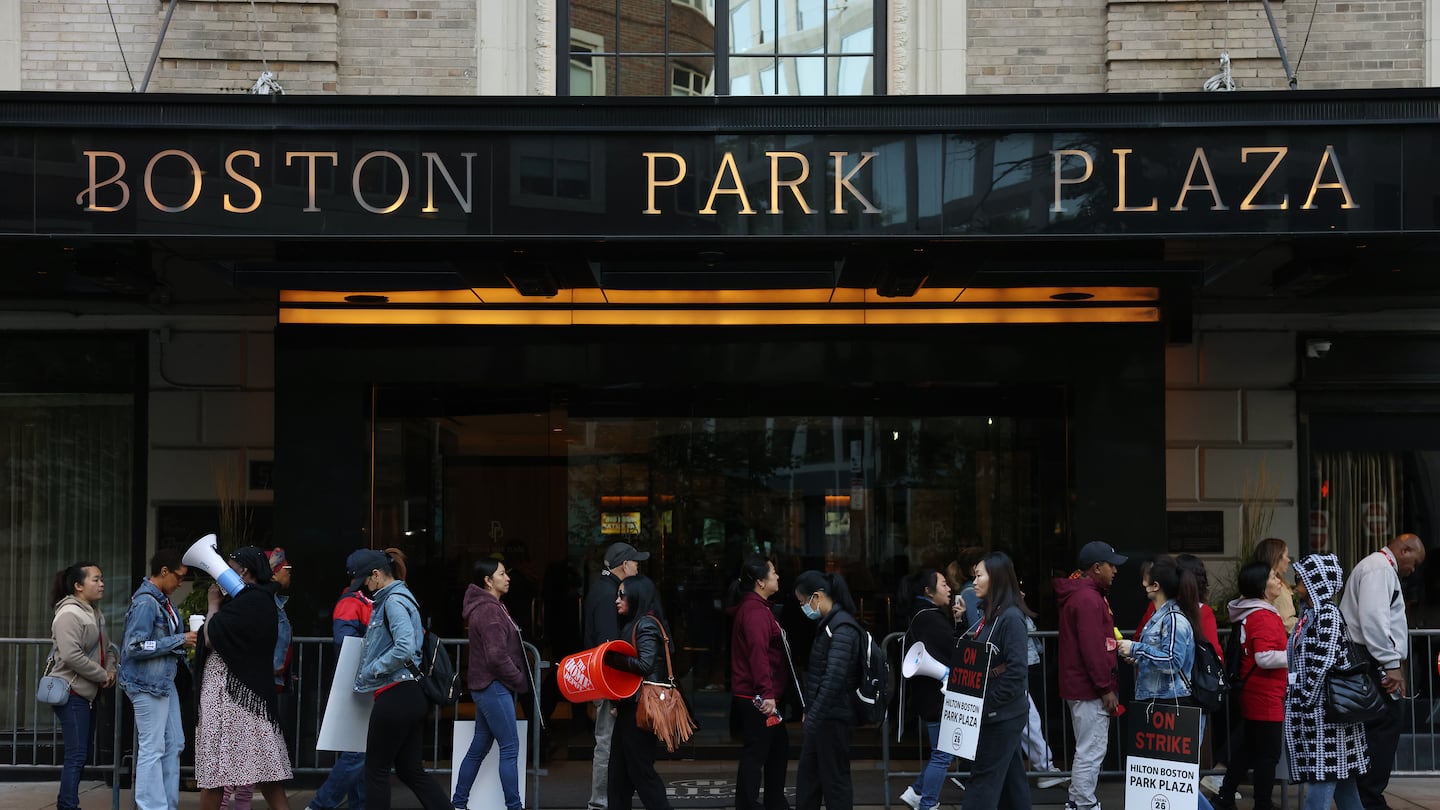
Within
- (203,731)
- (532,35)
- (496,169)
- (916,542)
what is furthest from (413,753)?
(532,35)

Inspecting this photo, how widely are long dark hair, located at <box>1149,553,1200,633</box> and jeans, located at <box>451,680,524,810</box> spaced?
4377mm

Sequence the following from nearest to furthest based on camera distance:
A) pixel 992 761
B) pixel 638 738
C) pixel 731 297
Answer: pixel 992 761, pixel 638 738, pixel 731 297

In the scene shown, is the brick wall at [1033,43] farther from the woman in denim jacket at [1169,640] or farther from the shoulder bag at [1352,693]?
the shoulder bag at [1352,693]

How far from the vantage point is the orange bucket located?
860 centimetres

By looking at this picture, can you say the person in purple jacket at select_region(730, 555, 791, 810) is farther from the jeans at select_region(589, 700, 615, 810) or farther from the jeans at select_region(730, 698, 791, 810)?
the jeans at select_region(589, 700, 615, 810)

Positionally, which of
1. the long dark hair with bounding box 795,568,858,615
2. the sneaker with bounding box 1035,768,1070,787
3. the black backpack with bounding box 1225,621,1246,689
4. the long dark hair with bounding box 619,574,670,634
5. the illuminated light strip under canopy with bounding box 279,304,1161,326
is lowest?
the sneaker with bounding box 1035,768,1070,787

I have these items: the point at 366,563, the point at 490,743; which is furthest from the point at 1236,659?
the point at 366,563

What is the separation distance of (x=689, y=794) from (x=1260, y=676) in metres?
4.31

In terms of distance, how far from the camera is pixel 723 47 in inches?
463

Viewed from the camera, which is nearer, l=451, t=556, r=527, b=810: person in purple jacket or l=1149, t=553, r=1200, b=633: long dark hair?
l=1149, t=553, r=1200, b=633: long dark hair

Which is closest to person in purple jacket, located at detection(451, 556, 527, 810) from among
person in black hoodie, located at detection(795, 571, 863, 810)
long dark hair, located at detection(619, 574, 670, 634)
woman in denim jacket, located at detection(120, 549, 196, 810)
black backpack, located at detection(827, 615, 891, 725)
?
long dark hair, located at detection(619, 574, 670, 634)

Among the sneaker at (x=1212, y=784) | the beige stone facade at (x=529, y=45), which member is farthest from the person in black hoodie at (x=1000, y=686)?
the beige stone facade at (x=529, y=45)

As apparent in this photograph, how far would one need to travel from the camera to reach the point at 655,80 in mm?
11734

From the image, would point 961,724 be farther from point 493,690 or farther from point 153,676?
point 153,676
